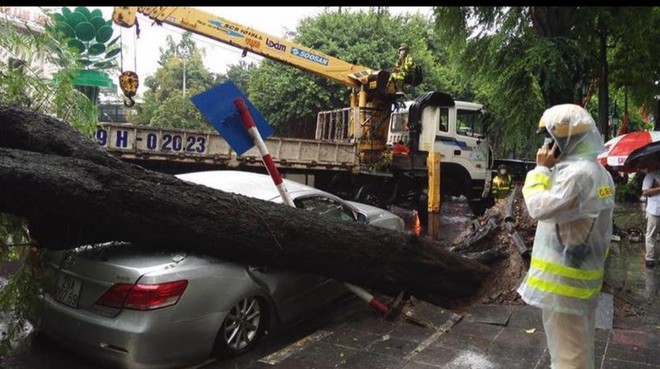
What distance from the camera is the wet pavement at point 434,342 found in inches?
152

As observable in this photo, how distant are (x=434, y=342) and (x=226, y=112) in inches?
112

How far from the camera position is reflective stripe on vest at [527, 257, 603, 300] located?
292 cm

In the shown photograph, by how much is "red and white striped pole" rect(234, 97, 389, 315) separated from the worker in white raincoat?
200 centimetres

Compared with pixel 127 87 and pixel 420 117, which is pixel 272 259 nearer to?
pixel 127 87

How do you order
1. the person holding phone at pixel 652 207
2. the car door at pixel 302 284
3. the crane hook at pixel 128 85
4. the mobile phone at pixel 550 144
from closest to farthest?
the mobile phone at pixel 550 144
the car door at pixel 302 284
the person holding phone at pixel 652 207
the crane hook at pixel 128 85

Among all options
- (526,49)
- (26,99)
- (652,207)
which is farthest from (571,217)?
(652,207)


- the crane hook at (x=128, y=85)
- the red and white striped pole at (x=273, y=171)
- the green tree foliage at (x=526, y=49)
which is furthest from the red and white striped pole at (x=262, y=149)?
the crane hook at (x=128, y=85)

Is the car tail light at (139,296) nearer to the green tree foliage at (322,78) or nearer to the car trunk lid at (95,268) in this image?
the car trunk lid at (95,268)

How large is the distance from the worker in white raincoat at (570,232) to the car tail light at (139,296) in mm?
2368

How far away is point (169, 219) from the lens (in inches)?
152

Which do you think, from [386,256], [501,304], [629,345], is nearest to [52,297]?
[386,256]

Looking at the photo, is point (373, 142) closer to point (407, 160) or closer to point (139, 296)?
point (407, 160)

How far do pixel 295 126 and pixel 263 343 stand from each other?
63.5ft

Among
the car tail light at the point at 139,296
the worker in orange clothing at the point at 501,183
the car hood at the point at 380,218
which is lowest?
the car tail light at the point at 139,296
